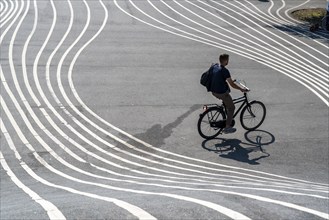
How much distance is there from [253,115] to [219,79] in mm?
1589

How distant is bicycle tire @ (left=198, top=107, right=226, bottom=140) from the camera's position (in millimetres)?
11427

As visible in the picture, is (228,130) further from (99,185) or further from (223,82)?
(99,185)

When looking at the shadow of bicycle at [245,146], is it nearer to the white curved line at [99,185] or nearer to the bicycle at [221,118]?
the bicycle at [221,118]

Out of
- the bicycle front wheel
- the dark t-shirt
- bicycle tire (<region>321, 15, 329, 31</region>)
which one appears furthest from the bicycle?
bicycle tire (<region>321, 15, 329, 31</region>)

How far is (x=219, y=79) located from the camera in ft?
35.6

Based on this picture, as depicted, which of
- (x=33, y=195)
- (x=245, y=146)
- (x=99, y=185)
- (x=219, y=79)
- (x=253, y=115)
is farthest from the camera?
(x=253, y=115)

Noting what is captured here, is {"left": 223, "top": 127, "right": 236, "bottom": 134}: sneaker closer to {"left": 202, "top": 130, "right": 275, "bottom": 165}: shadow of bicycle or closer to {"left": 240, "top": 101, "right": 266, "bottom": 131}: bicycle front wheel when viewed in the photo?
{"left": 202, "top": 130, "right": 275, "bottom": 165}: shadow of bicycle

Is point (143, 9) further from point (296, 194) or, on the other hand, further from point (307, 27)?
point (296, 194)

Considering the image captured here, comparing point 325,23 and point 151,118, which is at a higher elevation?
point 325,23

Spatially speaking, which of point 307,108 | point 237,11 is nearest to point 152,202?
point 307,108

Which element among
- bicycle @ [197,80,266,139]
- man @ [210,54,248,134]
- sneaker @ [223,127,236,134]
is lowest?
sneaker @ [223,127,236,134]

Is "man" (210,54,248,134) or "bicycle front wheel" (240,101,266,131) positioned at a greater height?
"man" (210,54,248,134)

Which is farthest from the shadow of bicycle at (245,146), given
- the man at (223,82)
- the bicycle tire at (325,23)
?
the bicycle tire at (325,23)

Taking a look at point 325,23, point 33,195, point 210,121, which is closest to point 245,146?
point 210,121
